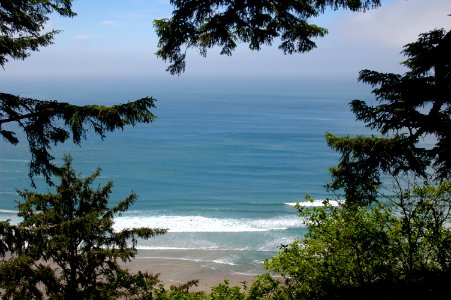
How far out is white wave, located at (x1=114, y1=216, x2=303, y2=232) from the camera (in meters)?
37.0

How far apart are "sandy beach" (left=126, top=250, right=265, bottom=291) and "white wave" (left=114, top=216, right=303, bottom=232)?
240 inches

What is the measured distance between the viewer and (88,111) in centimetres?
545

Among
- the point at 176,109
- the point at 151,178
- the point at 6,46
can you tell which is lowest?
the point at 151,178

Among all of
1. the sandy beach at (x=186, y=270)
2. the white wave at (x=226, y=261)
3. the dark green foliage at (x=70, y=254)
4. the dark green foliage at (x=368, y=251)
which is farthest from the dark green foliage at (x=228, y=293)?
the white wave at (x=226, y=261)

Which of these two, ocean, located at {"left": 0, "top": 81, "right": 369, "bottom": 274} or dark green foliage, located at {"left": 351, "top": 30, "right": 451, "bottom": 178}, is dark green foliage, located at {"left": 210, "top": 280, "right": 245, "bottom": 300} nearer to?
dark green foliage, located at {"left": 351, "top": 30, "right": 451, "bottom": 178}

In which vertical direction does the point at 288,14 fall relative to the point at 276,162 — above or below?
above

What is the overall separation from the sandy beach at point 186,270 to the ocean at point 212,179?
0.50 meters

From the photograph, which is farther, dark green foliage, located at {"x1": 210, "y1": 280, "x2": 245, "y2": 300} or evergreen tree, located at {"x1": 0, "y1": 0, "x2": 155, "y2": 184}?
dark green foliage, located at {"x1": 210, "y1": 280, "x2": 245, "y2": 300}

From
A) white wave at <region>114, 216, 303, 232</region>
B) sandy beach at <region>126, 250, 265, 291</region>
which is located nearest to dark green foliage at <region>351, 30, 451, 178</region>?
sandy beach at <region>126, 250, 265, 291</region>

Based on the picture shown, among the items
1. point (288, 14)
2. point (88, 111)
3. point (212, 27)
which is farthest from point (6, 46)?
point (288, 14)

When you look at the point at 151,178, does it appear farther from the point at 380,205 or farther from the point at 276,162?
the point at 380,205

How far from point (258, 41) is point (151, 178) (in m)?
51.1

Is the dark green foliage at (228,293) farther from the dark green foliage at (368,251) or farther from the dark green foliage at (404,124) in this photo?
the dark green foliage at (404,124)

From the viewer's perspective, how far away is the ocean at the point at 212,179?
112 ft
